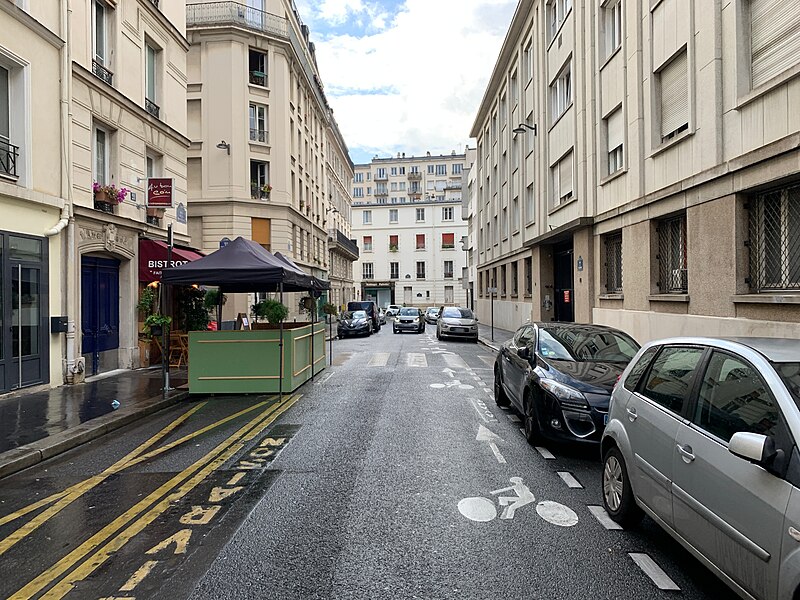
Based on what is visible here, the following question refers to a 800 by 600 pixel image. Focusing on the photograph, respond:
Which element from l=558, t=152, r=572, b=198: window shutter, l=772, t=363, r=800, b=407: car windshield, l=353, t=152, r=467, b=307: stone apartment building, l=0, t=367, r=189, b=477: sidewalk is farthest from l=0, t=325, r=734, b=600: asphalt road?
l=353, t=152, r=467, b=307: stone apartment building

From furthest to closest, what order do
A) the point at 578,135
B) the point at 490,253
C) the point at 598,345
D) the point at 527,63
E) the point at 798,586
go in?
the point at 490,253 → the point at 527,63 → the point at 578,135 → the point at 598,345 → the point at 798,586

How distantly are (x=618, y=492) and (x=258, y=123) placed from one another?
28.6 meters

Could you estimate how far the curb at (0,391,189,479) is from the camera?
19.5 feet

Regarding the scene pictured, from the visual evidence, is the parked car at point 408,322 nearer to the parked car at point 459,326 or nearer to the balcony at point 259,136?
the parked car at point 459,326

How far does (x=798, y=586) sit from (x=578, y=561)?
4.96 ft

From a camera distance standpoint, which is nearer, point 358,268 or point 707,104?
point 707,104

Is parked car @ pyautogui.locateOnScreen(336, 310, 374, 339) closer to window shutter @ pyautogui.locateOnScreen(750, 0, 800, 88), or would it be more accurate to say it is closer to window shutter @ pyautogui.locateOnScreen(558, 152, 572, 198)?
window shutter @ pyautogui.locateOnScreen(558, 152, 572, 198)

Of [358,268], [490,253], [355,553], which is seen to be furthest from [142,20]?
[358,268]

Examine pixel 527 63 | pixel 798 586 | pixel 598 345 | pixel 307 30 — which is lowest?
pixel 798 586

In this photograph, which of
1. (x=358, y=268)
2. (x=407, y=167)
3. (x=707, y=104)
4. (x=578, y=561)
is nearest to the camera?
(x=578, y=561)

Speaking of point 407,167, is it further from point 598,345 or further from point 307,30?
point 598,345

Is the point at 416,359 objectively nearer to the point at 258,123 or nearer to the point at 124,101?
the point at 124,101

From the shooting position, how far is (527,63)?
25141mm

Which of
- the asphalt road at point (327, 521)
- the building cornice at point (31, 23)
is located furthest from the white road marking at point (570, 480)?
the building cornice at point (31, 23)
